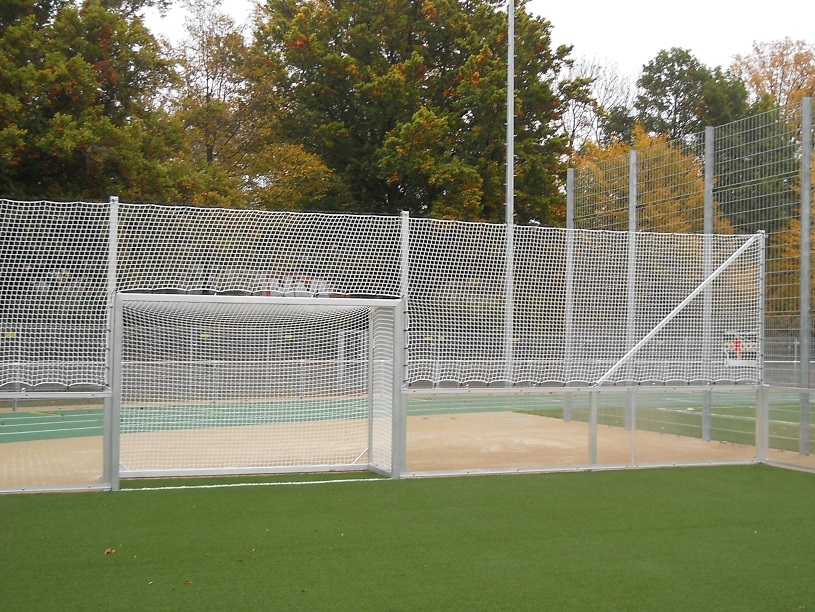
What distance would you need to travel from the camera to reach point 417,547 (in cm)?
671

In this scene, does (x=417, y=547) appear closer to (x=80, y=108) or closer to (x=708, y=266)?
(x=708, y=266)

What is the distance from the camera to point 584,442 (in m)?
11.0

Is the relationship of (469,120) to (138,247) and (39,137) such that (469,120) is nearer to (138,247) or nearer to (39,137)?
(39,137)

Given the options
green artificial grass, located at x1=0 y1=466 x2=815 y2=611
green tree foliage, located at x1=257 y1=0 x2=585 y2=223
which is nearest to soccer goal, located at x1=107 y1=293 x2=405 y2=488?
green artificial grass, located at x1=0 y1=466 x2=815 y2=611

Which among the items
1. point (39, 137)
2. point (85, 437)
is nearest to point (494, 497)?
point (85, 437)

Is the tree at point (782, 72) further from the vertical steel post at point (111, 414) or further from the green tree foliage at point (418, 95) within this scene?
the vertical steel post at point (111, 414)

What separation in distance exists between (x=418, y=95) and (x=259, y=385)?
18.3 m

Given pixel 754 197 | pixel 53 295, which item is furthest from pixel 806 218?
pixel 53 295

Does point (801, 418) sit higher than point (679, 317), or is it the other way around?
point (679, 317)

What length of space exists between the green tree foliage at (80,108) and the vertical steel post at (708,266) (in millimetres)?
13392

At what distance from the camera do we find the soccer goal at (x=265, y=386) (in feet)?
32.5

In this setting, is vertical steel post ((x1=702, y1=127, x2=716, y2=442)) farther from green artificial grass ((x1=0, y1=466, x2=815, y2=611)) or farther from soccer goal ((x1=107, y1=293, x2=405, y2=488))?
soccer goal ((x1=107, y1=293, x2=405, y2=488))

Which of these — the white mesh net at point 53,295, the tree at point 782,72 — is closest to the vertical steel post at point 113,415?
the white mesh net at point 53,295

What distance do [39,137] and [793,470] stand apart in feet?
54.9
